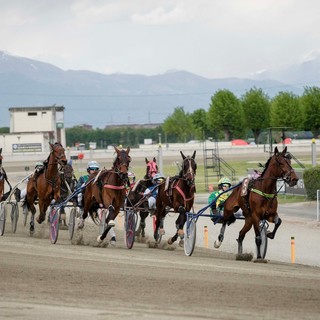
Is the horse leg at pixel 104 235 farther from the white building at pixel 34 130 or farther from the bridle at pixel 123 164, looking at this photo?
the white building at pixel 34 130

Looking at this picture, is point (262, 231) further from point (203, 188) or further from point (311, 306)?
point (203, 188)

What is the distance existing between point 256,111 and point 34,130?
2674cm

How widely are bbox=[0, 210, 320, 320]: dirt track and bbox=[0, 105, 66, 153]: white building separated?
6990 cm

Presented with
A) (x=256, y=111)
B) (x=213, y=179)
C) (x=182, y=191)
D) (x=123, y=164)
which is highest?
(x=256, y=111)

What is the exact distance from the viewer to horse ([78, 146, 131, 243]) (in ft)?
65.6

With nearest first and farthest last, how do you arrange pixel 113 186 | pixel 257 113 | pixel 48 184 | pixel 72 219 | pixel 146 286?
pixel 146 286 → pixel 113 186 → pixel 72 219 → pixel 48 184 → pixel 257 113

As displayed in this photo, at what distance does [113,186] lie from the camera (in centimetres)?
2019

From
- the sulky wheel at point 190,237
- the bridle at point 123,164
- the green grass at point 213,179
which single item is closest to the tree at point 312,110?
the green grass at point 213,179

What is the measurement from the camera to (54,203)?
2297 centimetres

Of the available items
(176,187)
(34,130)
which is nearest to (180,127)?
(34,130)

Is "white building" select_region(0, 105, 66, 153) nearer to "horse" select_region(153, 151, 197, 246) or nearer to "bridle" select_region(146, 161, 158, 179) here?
"bridle" select_region(146, 161, 158, 179)

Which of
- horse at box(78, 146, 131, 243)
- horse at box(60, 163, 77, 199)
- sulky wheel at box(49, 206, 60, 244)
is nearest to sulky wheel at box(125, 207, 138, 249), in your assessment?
horse at box(78, 146, 131, 243)

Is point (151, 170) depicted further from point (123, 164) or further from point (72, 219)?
point (123, 164)

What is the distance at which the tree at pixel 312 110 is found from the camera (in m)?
102
